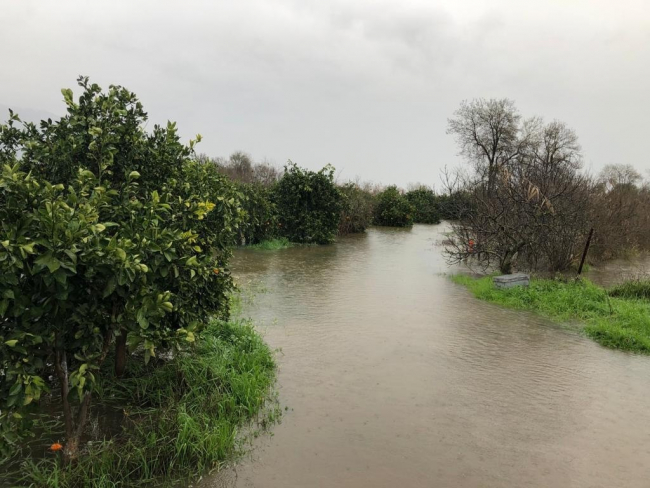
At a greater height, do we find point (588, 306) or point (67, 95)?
point (67, 95)

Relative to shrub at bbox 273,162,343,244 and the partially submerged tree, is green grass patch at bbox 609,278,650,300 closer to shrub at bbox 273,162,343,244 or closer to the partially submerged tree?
the partially submerged tree

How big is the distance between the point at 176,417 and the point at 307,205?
48.0 ft

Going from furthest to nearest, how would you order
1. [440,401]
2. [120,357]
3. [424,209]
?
[424,209] < [440,401] < [120,357]

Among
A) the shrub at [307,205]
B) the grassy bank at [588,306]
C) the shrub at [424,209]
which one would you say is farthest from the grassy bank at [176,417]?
the shrub at [424,209]

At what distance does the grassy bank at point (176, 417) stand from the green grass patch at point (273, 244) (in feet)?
34.8

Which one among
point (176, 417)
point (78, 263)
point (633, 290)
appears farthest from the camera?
point (633, 290)

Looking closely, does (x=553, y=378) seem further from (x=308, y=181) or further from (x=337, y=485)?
(x=308, y=181)

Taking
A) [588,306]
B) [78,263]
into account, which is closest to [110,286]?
[78,263]

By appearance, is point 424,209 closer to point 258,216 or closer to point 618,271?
point 258,216

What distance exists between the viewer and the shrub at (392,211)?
29.0 m

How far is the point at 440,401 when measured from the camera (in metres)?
5.28

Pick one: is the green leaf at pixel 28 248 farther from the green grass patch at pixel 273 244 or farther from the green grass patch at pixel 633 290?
the green grass patch at pixel 273 244

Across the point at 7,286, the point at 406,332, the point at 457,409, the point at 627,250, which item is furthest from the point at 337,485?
the point at 627,250

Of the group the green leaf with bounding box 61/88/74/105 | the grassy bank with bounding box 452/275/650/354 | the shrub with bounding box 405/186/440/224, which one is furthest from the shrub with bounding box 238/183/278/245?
the shrub with bounding box 405/186/440/224
